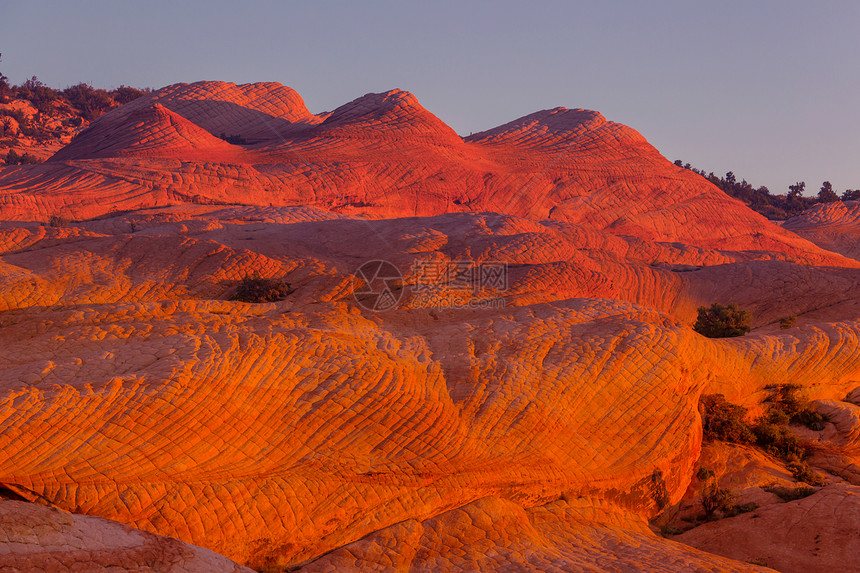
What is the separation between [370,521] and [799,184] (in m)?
58.2

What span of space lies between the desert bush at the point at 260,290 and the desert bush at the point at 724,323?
10201 mm

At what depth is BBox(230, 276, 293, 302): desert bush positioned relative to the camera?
1380 cm

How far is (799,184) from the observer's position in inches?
2213

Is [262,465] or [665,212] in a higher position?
[665,212]

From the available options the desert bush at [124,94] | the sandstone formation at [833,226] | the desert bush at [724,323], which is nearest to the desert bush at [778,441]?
the desert bush at [724,323]

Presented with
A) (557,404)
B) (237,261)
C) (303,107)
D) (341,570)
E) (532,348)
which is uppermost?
(303,107)

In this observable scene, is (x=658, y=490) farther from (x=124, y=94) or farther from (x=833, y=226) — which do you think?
(x=124, y=94)

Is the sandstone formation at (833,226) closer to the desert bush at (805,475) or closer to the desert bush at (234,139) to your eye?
the desert bush at (805,475)

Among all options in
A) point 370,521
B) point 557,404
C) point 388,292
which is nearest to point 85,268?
point 388,292

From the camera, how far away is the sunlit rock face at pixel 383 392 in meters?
7.39

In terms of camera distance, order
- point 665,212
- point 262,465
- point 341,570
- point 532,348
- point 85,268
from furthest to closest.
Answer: point 665,212
point 85,268
point 532,348
point 262,465
point 341,570

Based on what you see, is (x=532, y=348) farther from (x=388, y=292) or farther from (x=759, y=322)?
(x=759, y=322)

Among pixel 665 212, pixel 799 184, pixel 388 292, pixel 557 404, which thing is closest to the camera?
pixel 557 404

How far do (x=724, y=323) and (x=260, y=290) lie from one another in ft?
35.8
